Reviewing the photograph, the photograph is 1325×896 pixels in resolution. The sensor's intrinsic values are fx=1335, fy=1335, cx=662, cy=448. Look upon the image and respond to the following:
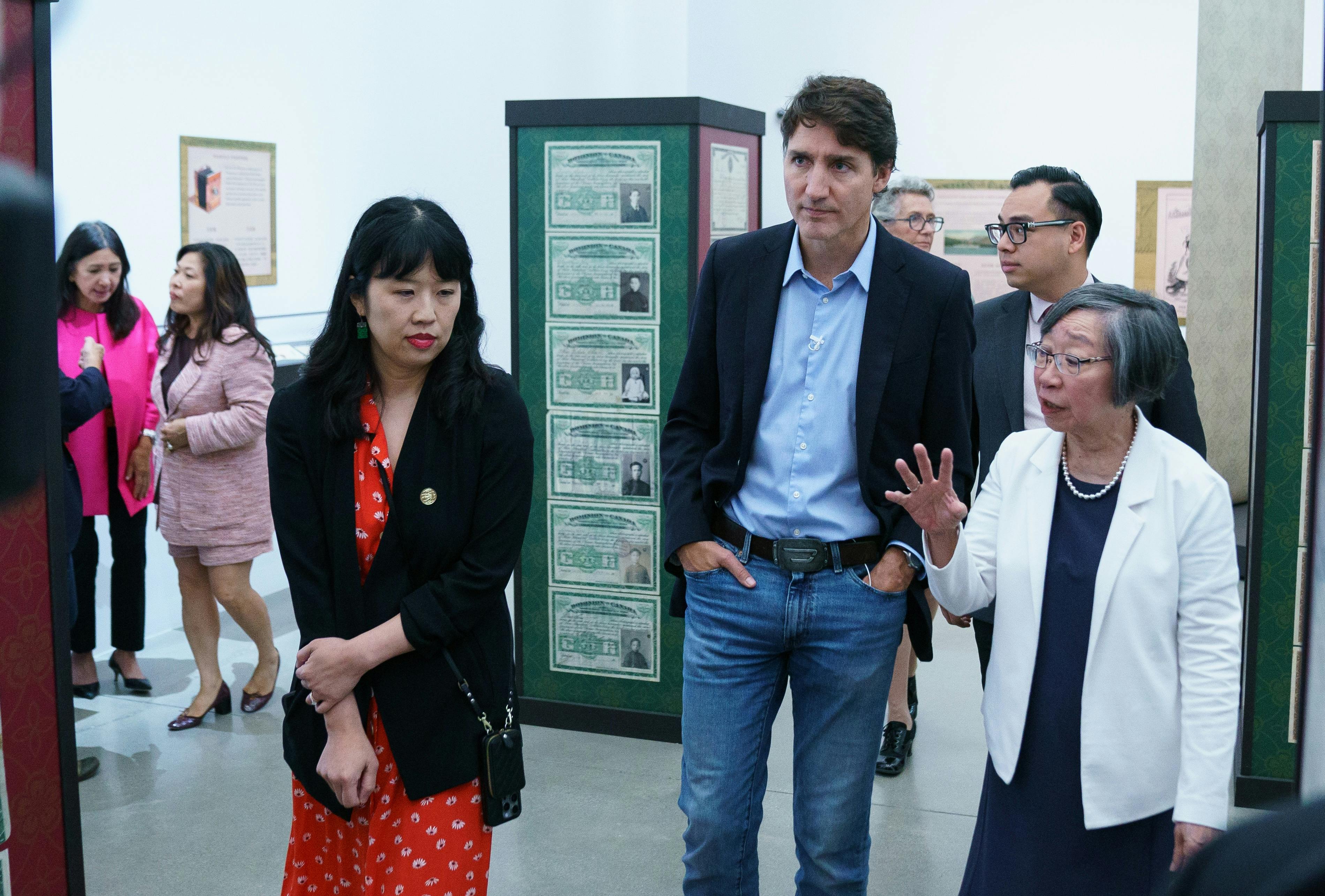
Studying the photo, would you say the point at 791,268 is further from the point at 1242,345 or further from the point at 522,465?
the point at 1242,345

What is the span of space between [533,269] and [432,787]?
113 inches

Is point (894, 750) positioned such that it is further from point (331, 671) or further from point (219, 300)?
point (219, 300)

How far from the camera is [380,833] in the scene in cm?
225

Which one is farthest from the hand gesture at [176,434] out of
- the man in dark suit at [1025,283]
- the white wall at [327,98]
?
the man in dark suit at [1025,283]

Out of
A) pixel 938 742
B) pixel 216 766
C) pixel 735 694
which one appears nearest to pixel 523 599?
pixel 216 766

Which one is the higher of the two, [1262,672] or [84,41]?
[84,41]

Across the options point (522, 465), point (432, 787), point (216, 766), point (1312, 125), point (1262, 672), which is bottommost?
point (216, 766)

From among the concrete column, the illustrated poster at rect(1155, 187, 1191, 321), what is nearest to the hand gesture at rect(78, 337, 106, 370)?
the illustrated poster at rect(1155, 187, 1191, 321)

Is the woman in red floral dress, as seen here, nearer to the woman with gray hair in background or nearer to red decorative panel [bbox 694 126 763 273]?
red decorative panel [bbox 694 126 763 273]

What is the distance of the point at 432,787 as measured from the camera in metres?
2.22

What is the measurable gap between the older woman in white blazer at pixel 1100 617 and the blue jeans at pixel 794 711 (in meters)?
0.22

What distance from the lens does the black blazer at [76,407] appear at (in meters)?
4.43

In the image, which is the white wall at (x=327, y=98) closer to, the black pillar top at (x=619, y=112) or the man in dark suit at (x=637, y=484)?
the black pillar top at (x=619, y=112)

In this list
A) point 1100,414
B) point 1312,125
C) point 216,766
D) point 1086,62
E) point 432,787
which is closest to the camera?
point 432,787
